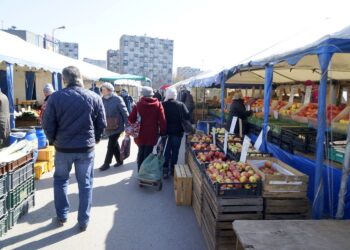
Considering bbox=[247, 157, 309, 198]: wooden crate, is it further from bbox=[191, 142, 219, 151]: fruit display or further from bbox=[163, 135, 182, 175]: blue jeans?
bbox=[163, 135, 182, 175]: blue jeans

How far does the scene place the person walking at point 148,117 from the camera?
518 centimetres

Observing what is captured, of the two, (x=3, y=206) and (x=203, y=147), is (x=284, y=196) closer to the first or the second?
(x=203, y=147)

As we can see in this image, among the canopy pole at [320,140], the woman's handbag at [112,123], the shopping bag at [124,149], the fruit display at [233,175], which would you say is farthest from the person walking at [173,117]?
the canopy pole at [320,140]

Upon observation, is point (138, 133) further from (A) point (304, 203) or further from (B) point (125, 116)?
(A) point (304, 203)

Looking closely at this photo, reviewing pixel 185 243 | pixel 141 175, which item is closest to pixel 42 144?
pixel 141 175

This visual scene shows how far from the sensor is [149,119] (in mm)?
5195

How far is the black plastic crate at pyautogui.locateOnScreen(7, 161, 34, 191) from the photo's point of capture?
336 cm

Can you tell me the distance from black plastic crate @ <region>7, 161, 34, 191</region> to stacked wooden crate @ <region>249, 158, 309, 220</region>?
281 cm

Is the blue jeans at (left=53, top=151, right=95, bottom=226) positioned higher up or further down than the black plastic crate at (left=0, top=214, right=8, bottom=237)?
higher up

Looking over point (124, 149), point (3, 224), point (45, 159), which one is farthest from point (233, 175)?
point (45, 159)

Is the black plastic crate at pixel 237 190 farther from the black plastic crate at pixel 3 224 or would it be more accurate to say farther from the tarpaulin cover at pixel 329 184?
the black plastic crate at pixel 3 224

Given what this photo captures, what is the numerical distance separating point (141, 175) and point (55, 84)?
587 centimetres

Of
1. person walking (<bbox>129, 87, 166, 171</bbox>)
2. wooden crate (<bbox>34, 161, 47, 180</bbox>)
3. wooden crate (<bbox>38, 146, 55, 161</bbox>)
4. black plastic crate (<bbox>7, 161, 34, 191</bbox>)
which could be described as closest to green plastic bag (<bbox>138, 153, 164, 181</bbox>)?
person walking (<bbox>129, 87, 166, 171</bbox>)

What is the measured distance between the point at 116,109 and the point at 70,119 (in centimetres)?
262
